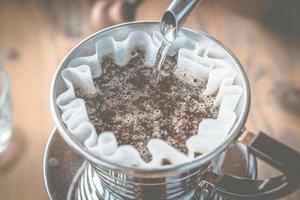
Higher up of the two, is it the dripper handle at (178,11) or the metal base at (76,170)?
the dripper handle at (178,11)

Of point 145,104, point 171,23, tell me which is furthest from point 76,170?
point 171,23

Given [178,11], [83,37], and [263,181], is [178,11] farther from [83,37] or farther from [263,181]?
[83,37]

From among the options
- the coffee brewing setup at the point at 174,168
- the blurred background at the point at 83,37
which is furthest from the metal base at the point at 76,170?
the blurred background at the point at 83,37

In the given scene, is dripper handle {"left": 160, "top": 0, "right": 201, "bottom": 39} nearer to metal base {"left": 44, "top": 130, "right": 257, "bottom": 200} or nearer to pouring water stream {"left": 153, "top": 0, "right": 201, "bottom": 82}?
pouring water stream {"left": 153, "top": 0, "right": 201, "bottom": 82}

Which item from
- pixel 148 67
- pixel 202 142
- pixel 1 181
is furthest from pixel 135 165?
pixel 1 181

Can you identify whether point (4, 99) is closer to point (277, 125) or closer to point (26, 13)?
point (26, 13)

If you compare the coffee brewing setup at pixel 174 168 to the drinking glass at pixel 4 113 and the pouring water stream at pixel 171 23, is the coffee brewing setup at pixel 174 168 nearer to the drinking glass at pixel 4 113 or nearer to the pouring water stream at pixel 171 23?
the pouring water stream at pixel 171 23
